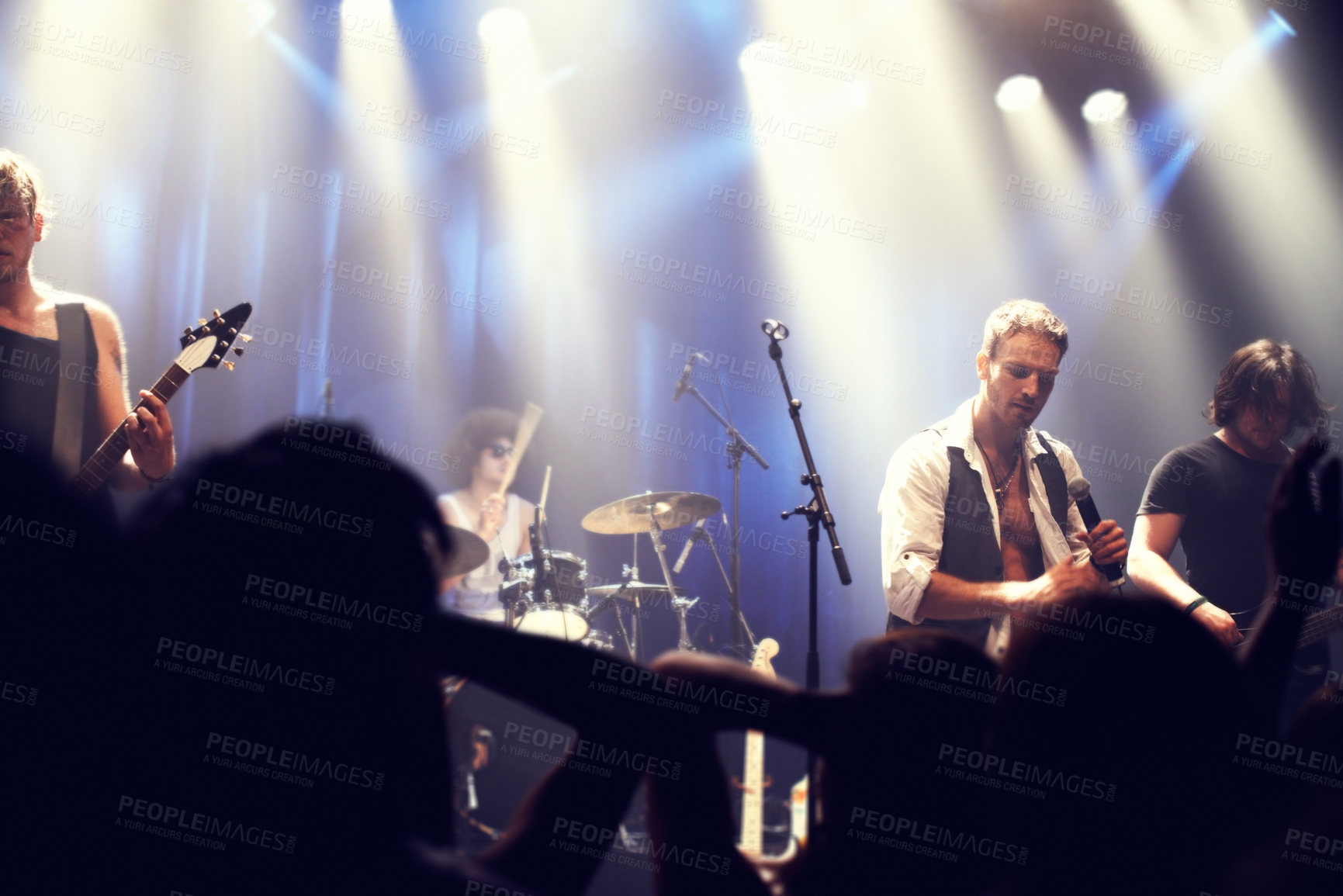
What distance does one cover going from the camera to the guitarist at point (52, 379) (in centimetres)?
275

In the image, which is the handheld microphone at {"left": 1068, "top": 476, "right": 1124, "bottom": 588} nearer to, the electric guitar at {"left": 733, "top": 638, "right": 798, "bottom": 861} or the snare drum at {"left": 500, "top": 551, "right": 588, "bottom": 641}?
the electric guitar at {"left": 733, "top": 638, "right": 798, "bottom": 861}

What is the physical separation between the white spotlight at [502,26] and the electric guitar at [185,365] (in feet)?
10.2

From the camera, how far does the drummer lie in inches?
186

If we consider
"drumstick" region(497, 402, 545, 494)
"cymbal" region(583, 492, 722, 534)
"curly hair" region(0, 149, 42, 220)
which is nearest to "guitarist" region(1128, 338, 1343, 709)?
"cymbal" region(583, 492, 722, 534)

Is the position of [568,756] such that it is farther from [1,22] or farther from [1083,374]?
[1,22]

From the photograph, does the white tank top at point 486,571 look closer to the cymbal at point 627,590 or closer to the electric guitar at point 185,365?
the cymbal at point 627,590

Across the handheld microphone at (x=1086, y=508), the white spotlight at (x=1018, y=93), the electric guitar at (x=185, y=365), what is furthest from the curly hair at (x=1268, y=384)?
the electric guitar at (x=185, y=365)

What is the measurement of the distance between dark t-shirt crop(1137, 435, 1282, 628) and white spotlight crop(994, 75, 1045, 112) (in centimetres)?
304

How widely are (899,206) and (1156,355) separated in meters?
1.92

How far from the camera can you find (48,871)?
1.02m

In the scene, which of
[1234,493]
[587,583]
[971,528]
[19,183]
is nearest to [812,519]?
[971,528]

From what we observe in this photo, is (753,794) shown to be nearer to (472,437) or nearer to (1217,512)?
(1217,512)

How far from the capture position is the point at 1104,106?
202 inches

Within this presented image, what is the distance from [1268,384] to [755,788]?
2.85m
